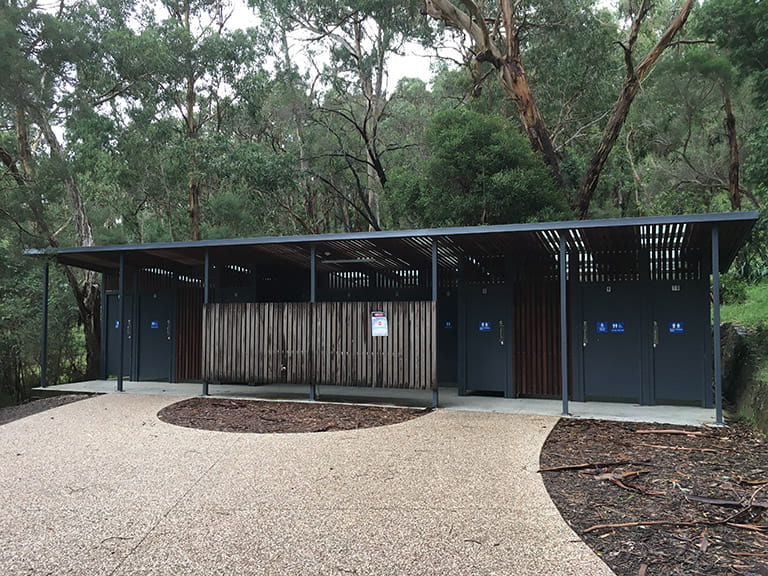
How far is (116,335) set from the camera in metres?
12.4

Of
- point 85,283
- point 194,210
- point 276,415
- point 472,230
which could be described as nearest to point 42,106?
point 85,283

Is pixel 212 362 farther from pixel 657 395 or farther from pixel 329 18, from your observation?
pixel 329 18

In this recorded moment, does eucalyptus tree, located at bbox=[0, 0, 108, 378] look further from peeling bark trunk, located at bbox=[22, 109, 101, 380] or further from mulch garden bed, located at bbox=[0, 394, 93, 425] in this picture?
mulch garden bed, located at bbox=[0, 394, 93, 425]

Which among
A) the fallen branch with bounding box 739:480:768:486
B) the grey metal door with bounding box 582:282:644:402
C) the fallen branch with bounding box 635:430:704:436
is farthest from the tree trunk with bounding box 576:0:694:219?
the fallen branch with bounding box 739:480:768:486

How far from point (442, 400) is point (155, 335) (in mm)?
6496

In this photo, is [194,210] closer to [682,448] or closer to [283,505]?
[283,505]

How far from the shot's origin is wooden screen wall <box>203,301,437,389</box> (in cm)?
842

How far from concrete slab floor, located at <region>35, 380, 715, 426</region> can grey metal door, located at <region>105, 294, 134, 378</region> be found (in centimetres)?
58

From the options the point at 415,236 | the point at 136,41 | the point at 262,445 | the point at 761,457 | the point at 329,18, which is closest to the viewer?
the point at 761,457

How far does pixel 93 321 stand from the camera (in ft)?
45.0

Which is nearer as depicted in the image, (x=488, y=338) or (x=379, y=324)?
(x=379, y=324)

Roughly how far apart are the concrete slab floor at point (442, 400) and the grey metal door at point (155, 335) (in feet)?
1.25

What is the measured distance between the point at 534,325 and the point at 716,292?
282 centimetres

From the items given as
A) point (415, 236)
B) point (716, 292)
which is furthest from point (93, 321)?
point (716, 292)
